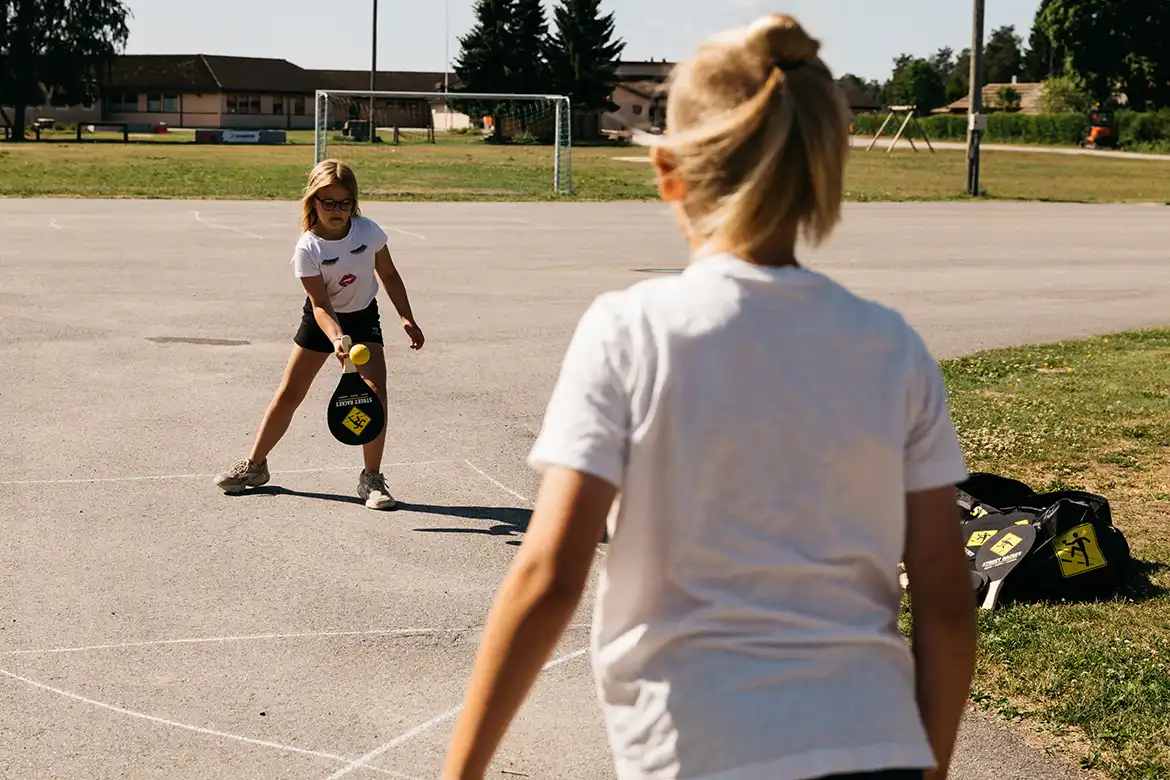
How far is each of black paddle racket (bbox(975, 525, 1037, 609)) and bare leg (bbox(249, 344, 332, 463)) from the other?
3.44 m

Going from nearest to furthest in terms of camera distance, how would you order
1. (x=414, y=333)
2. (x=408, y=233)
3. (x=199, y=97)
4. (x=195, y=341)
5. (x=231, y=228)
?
(x=414, y=333) → (x=195, y=341) → (x=408, y=233) → (x=231, y=228) → (x=199, y=97)

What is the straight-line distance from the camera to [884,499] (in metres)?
1.85

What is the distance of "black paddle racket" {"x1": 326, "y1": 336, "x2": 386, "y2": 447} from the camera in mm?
7281

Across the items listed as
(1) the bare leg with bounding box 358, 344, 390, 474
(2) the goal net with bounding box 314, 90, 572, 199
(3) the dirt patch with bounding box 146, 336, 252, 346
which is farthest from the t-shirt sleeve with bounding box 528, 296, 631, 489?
(2) the goal net with bounding box 314, 90, 572, 199

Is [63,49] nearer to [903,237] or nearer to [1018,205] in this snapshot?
[1018,205]

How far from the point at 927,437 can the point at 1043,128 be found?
309 ft

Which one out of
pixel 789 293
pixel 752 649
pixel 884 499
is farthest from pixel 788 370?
pixel 752 649

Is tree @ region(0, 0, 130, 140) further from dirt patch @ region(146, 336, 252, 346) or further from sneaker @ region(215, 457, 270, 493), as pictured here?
sneaker @ region(215, 457, 270, 493)

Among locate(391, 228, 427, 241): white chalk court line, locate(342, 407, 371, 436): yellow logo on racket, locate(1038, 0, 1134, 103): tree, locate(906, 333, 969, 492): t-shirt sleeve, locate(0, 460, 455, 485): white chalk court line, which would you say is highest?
locate(1038, 0, 1134, 103): tree

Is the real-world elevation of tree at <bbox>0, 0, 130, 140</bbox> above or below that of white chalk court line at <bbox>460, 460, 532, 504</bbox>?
above

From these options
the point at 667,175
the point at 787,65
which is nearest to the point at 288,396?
the point at 667,175

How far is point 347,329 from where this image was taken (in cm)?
749

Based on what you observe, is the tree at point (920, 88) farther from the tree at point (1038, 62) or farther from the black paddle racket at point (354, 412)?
the black paddle racket at point (354, 412)

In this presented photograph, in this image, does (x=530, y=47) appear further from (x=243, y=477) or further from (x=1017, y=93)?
(x=243, y=477)
